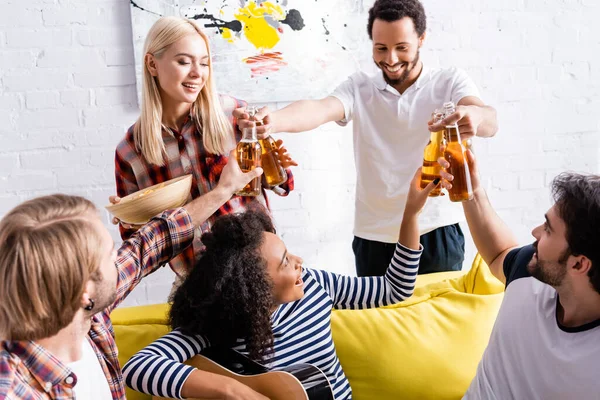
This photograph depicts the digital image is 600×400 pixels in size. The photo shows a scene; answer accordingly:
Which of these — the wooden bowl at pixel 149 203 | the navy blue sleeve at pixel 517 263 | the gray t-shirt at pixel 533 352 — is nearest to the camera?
the gray t-shirt at pixel 533 352

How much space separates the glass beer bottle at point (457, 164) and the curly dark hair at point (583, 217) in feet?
0.76

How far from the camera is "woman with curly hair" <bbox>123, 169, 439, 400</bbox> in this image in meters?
1.55

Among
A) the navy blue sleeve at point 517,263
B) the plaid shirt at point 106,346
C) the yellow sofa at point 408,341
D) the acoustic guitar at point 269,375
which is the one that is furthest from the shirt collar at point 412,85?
the acoustic guitar at point 269,375

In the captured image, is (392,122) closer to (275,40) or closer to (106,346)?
(275,40)

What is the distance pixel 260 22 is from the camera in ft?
10.0

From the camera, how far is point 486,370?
5.32 ft

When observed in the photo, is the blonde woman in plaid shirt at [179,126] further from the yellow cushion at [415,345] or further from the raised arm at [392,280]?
the yellow cushion at [415,345]

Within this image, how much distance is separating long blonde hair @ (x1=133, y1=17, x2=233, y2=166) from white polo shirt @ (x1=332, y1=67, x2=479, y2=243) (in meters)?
0.50

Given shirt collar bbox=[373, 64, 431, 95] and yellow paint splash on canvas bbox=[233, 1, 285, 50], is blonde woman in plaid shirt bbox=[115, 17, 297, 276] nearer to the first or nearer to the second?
shirt collar bbox=[373, 64, 431, 95]

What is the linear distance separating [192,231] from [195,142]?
432mm

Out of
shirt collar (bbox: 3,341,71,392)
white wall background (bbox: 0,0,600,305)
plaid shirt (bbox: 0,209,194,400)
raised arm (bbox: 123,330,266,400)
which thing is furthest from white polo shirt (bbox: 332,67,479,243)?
shirt collar (bbox: 3,341,71,392)

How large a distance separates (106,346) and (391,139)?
4.12 ft

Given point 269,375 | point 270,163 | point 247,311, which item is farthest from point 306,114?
point 269,375

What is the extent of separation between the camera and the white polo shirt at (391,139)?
2.34 m
